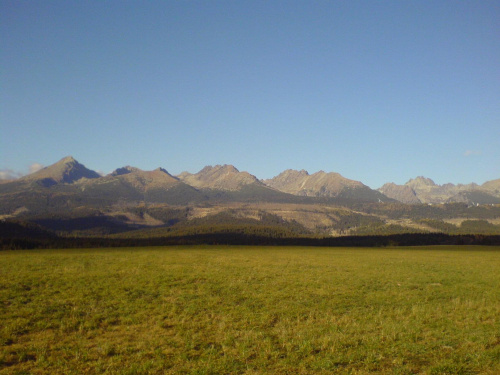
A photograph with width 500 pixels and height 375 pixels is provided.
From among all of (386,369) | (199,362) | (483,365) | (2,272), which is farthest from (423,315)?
(2,272)

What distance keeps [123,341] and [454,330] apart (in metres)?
15.4

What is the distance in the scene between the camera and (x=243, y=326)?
17.0m

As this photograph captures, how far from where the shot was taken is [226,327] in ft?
55.8

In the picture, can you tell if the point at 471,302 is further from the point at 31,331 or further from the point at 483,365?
the point at 31,331

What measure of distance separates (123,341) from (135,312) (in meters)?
4.70

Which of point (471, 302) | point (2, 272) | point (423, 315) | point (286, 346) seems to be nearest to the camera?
point (286, 346)

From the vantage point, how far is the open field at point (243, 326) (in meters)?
12.7

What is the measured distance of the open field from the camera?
501 inches

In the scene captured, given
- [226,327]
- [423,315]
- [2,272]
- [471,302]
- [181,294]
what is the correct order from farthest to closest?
[2,272] → [181,294] → [471,302] → [423,315] → [226,327]

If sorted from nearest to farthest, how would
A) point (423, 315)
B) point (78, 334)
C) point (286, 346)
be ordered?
point (286, 346), point (78, 334), point (423, 315)

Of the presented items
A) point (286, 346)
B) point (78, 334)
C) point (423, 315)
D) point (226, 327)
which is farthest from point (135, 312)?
point (423, 315)

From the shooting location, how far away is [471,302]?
72.6 feet

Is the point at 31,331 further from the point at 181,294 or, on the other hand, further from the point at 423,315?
the point at 423,315

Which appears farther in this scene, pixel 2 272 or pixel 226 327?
pixel 2 272
